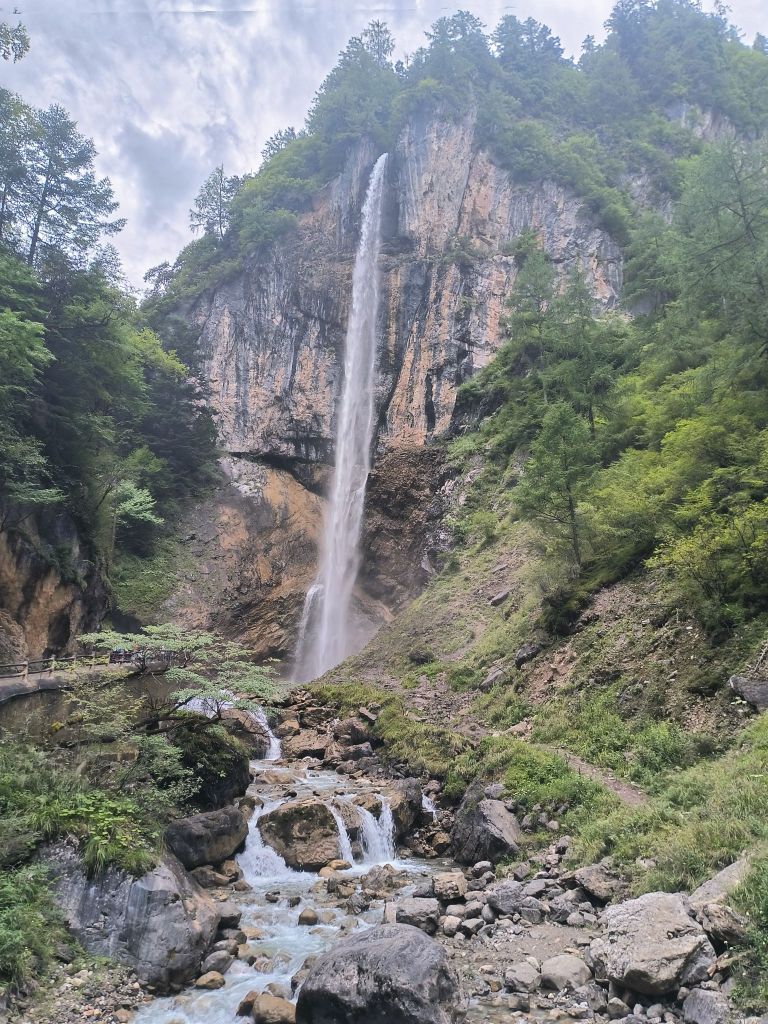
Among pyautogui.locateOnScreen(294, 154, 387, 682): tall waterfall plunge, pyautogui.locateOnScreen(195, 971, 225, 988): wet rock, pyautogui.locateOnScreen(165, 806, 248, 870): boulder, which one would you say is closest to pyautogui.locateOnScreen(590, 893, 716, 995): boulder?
pyautogui.locateOnScreen(195, 971, 225, 988): wet rock

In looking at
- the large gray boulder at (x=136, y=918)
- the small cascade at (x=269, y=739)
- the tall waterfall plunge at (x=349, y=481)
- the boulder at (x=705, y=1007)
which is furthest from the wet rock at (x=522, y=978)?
the tall waterfall plunge at (x=349, y=481)

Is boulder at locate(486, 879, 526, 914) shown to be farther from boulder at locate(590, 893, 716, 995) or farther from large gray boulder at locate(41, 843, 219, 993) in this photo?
large gray boulder at locate(41, 843, 219, 993)

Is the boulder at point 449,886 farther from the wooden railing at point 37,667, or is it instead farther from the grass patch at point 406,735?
the wooden railing at point 37,667

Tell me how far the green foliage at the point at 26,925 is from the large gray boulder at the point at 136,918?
185 mm

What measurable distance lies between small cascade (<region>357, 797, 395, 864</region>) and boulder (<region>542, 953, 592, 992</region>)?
473 cm

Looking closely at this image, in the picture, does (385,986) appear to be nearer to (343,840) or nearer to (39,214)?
(343,840)

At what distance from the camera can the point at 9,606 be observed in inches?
744

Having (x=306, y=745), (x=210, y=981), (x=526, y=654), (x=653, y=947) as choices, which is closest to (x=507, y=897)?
(x=653, y=947)

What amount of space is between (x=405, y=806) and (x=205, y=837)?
388cm

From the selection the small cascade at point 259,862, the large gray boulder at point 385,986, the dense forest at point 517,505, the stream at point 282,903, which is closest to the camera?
the large gray boulder at point 385,986

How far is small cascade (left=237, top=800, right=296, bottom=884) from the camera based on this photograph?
941 centimetres

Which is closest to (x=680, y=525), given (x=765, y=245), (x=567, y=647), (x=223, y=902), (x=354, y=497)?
(x=567, y=647)

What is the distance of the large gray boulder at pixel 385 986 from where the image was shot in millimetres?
5129

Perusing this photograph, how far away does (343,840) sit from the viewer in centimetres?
1014
